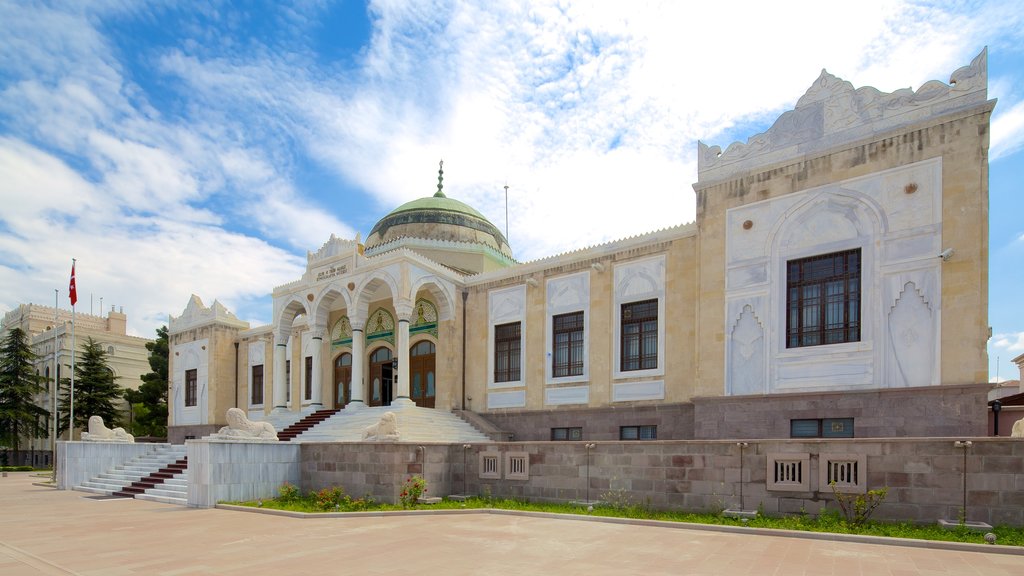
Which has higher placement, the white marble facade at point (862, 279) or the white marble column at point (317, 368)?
the white marble facade at point (862, 279)

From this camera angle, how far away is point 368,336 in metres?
25.0

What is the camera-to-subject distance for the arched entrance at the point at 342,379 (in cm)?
2572

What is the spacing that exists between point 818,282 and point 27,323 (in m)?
54.7

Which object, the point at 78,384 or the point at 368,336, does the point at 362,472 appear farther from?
the point at 78,384

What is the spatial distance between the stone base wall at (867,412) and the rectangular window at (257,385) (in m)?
21.4

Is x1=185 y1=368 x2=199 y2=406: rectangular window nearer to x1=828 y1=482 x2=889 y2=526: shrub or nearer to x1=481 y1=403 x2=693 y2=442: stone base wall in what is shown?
x1=481 y1=403 x2=693 y2=442: stone base wall

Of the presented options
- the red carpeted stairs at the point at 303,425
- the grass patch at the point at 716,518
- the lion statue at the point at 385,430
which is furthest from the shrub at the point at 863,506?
the red carpeted stairs at the point at 303,425

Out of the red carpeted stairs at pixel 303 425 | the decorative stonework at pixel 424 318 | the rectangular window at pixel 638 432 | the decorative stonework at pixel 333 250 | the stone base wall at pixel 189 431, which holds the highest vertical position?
the decorative stonework at pixel 333 250

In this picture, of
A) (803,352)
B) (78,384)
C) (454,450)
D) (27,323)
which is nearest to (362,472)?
(454,450)

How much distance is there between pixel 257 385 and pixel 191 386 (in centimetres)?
408

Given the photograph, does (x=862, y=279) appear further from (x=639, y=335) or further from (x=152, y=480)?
Answer: (x=152, y=480)

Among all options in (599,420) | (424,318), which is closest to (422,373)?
(424,318)

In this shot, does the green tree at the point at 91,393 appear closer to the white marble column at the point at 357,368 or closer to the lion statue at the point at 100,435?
the lion statue at the point at 100,435

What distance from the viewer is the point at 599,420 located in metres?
18.3
